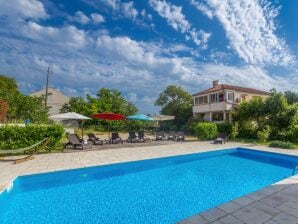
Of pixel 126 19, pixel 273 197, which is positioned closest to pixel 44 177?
pixel 273 197

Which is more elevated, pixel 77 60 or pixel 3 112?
pixel 77 60

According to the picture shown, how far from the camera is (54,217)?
17.0ft

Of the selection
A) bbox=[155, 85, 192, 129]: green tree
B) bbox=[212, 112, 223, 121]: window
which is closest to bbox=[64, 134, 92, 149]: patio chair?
bbox=[212, 112, 223, 121]: window

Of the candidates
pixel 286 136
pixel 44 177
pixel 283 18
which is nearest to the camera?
pixel 44 177

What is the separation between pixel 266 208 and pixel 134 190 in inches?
163

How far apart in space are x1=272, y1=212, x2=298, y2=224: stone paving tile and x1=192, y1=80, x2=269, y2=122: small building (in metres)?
22.3

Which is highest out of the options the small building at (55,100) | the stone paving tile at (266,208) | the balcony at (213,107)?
the small building at (55,100)

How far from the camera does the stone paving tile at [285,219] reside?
3883 millimetres

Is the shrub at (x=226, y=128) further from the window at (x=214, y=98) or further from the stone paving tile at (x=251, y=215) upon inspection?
the stone paving tile at (x=251, y=215)

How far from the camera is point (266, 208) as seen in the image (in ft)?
14.8

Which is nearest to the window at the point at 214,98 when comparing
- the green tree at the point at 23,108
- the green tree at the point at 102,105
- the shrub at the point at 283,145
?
the shrub at the point at 283,145

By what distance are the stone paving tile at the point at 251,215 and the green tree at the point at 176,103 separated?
109ft

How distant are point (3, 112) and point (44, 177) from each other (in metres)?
12.4

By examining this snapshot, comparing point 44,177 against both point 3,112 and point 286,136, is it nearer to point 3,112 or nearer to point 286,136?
point 3,112
